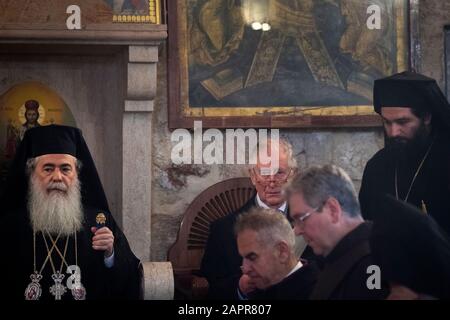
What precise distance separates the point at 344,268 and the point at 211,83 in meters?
2.38

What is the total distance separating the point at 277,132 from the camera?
30.6ft

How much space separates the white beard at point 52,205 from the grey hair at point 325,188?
1356 millimetres

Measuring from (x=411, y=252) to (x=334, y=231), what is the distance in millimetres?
506

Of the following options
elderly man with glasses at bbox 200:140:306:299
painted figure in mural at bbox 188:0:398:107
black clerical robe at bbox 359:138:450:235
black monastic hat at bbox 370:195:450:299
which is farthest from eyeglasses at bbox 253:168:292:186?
black monastic hat at bbox 370:195:450:299

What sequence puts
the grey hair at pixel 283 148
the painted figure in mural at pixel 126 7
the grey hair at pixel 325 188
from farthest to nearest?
the painted figure in mural at pixel 126 7
the grey hair at pixel 283 148
the grey hair at pixel 325 188

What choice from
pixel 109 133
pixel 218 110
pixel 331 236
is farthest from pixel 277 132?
pixel 331 236

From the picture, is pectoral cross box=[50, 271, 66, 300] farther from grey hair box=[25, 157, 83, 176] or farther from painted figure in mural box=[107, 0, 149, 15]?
painted figure in mural box=[107, 0, 149, 15]

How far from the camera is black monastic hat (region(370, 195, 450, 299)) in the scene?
23.3 feet

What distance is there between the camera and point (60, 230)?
8.49m

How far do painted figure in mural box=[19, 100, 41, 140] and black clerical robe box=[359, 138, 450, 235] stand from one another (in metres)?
2.10

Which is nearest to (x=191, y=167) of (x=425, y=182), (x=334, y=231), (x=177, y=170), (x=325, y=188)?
(x=177, y=170)

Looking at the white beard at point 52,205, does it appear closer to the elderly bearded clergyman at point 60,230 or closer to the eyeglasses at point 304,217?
the elderly bearded clergyman at point 60,230

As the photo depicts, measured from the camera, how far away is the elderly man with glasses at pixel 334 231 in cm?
728

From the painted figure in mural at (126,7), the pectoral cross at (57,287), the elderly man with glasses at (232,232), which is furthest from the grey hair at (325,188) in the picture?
the painted figure in mural at (126,7)
